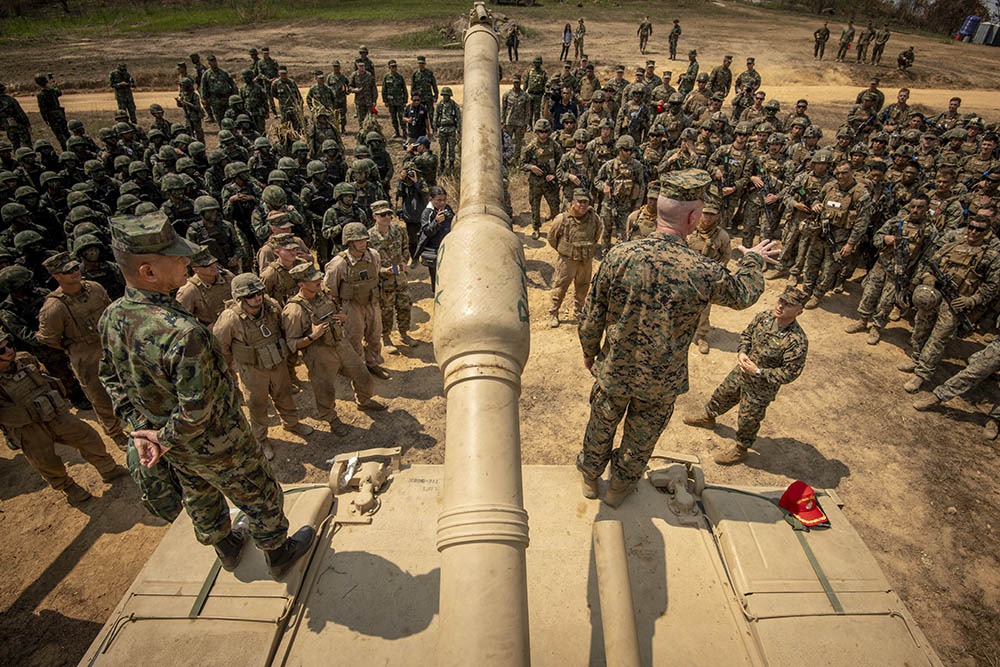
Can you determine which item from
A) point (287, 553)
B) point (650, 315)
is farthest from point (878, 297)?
point (287, 553)

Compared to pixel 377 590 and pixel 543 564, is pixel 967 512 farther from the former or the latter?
pixel 377 590

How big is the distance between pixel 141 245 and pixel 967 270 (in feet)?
29.9

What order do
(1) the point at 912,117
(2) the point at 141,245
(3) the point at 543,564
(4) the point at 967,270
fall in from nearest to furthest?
(2) the point at 141,245 → (3) the point at 543,564 → (4) the point at 967,270 → (1) the point at 912,117

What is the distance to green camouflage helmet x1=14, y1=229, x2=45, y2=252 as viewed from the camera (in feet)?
23.0

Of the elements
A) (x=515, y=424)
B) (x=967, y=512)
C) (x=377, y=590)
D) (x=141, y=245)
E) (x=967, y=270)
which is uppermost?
(x=141, y=245)

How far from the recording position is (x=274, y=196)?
782cm

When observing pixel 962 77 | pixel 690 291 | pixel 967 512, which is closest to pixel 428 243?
pixel 690 291

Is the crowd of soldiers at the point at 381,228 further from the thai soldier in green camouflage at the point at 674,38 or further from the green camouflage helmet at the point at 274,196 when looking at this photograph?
the thai soldier in green camouflage at the point at 674,38

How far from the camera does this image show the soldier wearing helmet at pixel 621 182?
8984 millimetres

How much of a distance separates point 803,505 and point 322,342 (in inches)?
190

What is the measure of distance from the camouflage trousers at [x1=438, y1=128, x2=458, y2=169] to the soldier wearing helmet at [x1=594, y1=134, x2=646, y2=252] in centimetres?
516

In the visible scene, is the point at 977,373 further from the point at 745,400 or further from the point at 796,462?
the point at 745,400

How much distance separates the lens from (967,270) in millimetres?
6770

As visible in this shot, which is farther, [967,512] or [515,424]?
[967,512]
